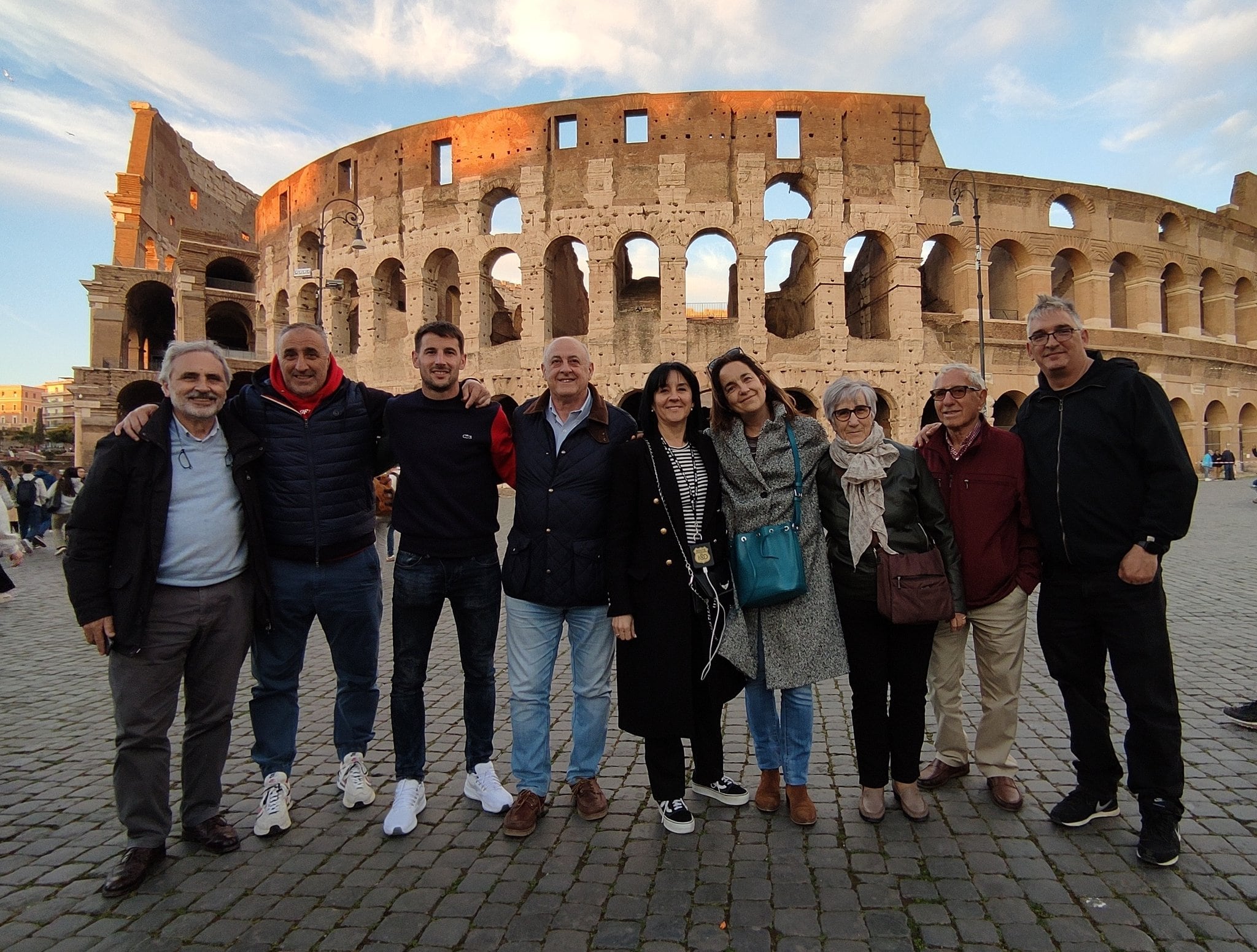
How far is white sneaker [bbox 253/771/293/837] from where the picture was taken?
3156 millimetres

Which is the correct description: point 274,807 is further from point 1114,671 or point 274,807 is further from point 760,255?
point 760,255

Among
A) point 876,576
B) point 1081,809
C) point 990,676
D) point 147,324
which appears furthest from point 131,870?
point 147,324

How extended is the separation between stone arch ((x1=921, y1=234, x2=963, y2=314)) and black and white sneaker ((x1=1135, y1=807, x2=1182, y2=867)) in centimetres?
2145

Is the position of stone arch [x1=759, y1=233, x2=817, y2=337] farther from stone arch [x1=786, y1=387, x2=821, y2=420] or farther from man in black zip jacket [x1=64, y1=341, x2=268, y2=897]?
man in black zip jacket [x1=64, y1=341, x2=268, y2=897]

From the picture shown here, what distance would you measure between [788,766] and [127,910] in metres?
2.76

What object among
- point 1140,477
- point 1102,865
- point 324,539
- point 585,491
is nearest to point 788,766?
point 1102,865

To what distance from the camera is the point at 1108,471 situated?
3.05 m

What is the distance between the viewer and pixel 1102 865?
2.78 meters

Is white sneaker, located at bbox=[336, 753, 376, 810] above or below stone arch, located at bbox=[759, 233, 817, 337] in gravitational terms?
below

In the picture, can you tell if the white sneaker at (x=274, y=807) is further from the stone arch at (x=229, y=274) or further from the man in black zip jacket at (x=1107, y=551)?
the stone arch at (x=229, y=274)

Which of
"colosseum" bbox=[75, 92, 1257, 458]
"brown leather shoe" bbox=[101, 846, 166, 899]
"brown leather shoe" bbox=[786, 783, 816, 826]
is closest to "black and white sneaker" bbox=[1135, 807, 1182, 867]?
"brown leather shoe" bbox=[786, 783, 816, 826]

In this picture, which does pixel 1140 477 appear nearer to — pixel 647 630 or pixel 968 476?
pixel 968 476

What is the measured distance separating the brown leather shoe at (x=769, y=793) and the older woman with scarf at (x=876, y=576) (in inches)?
15.3

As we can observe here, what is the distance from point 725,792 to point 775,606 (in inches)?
38.4
